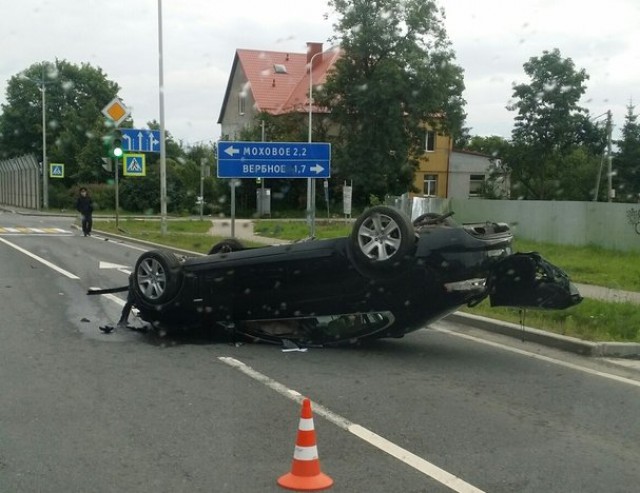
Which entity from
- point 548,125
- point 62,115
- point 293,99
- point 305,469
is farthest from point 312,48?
point 305,469

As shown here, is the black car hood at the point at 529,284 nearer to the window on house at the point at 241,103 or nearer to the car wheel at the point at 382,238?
the car wheel at the point at 382,238

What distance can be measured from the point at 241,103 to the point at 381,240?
53954 mm

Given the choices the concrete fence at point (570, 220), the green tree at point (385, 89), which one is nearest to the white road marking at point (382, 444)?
the concrete fence at point (570, 220)

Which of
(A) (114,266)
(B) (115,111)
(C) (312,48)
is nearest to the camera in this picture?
(A) (114,266)

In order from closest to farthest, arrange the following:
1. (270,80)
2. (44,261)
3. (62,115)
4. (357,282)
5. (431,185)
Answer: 1. (357,282)
2. (44,261)
3. (270,80)
4. (431,185)
5. (62,115)

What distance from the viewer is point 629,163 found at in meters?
53.5

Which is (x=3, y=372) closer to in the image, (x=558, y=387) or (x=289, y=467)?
(x=289, y=467)

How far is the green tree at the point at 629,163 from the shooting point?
52906mm

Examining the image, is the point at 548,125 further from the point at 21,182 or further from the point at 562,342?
the point at 562,342

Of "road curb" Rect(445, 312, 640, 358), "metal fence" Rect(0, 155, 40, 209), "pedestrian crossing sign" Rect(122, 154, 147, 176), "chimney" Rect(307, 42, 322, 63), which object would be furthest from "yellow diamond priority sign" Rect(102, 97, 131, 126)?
"chimney" Rect(307, 42, 322, 63)

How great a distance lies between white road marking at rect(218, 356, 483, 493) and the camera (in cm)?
434

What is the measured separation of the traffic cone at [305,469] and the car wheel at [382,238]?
10.6 ft

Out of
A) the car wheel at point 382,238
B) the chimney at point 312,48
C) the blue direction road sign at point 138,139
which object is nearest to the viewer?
the car wheel at point 382,238

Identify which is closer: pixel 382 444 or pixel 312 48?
pixel 382 444
